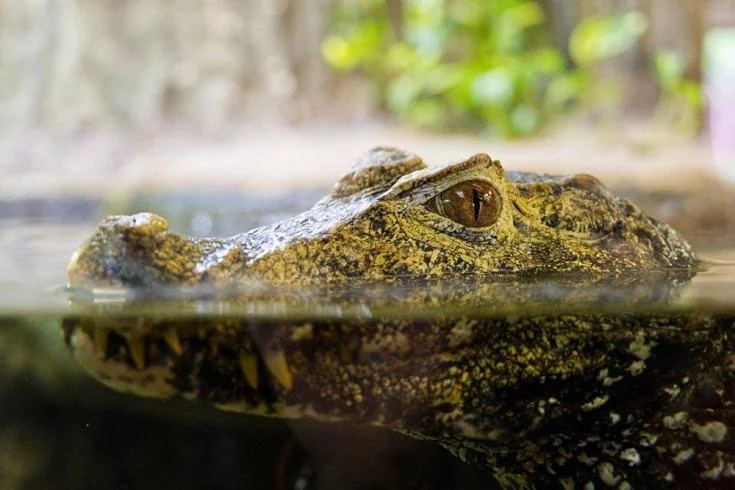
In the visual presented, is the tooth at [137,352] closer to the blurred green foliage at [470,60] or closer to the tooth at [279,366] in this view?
the tooth at [279,366]

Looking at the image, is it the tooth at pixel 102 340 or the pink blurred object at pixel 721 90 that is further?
the pink blurred object at pixel 721 90

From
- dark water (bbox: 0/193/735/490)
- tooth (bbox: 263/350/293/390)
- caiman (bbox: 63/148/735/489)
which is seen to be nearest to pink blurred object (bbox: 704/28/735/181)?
dark water (bbox: 0/193/735/490)

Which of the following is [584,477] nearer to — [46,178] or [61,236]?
[61,236]

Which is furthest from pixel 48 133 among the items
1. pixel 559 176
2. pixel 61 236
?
pixel 559 176

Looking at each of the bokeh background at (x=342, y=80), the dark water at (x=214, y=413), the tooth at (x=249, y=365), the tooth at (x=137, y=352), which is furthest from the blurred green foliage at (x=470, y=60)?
the tooth at (x=137, y=352)

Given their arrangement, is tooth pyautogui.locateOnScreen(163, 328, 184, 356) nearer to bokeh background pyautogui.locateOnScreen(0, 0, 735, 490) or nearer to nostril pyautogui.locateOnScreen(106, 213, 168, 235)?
nostril pyautogui.locateOnScreen(106, 213, 168, 235)

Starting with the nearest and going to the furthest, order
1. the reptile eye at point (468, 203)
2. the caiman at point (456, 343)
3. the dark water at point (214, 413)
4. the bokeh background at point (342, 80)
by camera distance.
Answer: the caiman at point (456, 343) → the dark water at point (214, 413) → the reptile eye at point (468, 203) → the bokeh background at point (342, 80)

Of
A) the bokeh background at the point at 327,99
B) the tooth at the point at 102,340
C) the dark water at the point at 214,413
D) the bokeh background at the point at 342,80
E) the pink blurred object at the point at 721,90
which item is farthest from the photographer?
the bokeh background at the point at 342,80

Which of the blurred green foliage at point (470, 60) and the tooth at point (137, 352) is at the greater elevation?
the blurred green foliage at point (470, 60)
